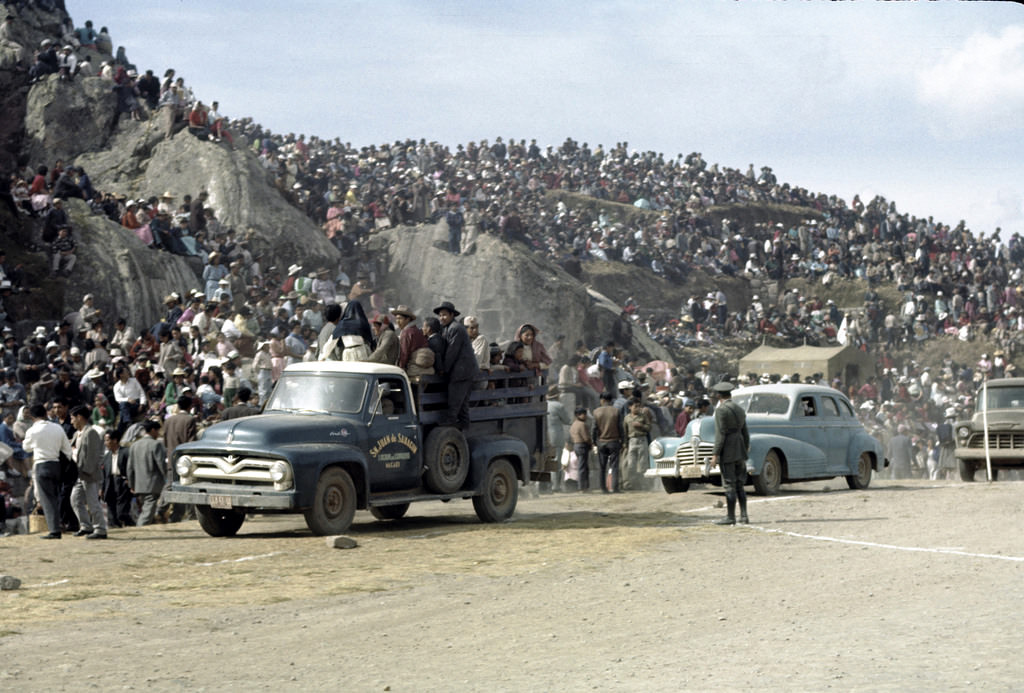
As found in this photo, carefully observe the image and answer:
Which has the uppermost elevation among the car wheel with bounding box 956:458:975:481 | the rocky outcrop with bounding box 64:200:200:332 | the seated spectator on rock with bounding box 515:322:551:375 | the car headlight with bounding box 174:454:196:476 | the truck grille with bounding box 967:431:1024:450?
the rocky outcrop with bounding box 64:200:200:332

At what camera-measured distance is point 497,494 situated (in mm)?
16641

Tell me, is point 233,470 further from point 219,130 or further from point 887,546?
point 219,130

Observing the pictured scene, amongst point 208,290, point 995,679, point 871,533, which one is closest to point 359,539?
point 871,533

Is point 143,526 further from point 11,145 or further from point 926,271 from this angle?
point 926,271

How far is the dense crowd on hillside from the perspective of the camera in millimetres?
20719

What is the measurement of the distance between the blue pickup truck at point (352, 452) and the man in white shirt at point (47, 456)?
1.39 m

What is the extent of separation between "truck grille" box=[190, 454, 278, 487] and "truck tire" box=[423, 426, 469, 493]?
224 cm

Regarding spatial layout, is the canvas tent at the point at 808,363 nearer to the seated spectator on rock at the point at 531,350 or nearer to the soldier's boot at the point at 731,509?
the seated spectator on rock at the point at 531,350

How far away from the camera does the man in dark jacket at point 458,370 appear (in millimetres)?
15938

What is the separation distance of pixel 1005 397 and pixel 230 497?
52.6ft

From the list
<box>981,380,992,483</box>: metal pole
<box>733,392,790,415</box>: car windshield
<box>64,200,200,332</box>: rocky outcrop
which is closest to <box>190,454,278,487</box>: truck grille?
<box>733,392,790,415</box>: car windshield

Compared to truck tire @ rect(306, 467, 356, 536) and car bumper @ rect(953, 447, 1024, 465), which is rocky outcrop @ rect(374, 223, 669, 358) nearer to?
car bumper @ rect(953, 447, 1024, 465)

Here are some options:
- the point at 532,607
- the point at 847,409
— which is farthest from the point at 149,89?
the point at 532,607

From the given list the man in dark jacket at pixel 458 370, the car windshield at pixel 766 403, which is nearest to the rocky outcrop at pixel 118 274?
the car windshield at pixel 766 403
